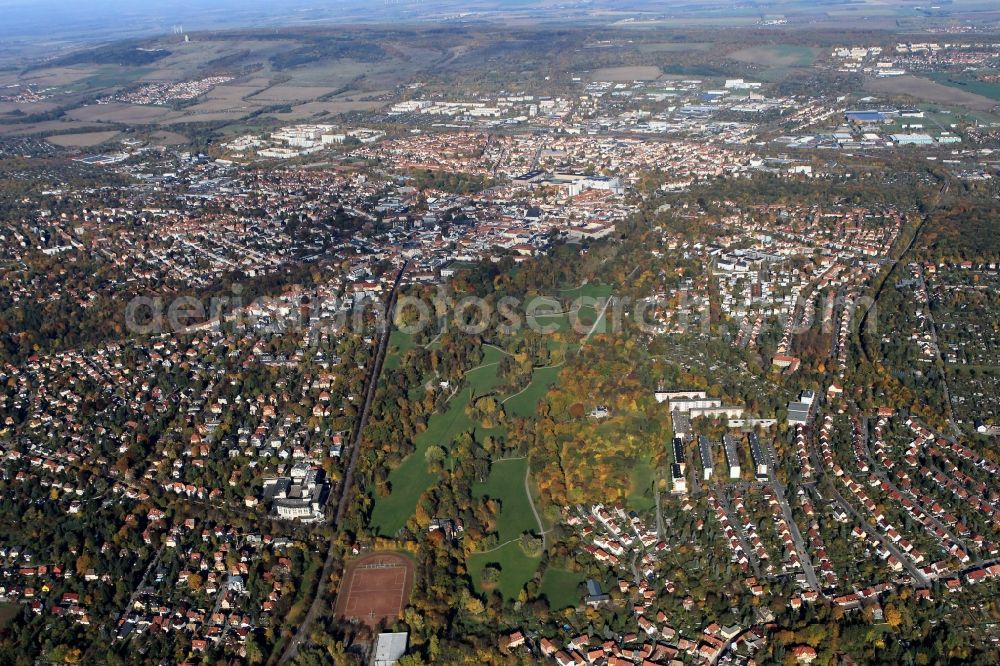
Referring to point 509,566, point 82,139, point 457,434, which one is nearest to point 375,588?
point 509,566

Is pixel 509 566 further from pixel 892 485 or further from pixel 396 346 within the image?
pixel 396 346

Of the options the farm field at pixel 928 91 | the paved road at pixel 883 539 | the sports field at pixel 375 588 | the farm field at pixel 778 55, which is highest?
the farm field at pixel 778 55

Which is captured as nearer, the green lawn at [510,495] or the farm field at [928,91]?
the green lawn at [510,495]

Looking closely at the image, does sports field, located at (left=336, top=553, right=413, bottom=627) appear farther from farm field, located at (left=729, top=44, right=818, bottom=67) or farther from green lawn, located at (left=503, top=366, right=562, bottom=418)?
farm field, located at (left=729, top=44, right=818, bottom=67)

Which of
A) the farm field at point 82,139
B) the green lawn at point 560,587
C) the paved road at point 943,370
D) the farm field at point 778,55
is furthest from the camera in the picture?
the farm field at point 778,55

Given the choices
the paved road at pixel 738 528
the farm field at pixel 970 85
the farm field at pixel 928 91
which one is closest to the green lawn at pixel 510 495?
the paved road at pixel 738 528

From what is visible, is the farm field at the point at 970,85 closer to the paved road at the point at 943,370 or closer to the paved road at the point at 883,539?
the paved road at the point at 943,370

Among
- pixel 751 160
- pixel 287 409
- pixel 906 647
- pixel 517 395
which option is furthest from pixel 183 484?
pixel 751 160

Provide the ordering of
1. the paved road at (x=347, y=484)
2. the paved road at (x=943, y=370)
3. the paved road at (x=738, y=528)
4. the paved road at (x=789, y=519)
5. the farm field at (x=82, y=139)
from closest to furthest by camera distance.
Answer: the paved road at (x=347, y=484) → the paved road at (x=789, y=519) → the paved road at (x=738, y=528) → the paved road at (x=943, y=370) → the farm field at (x=82, y=139)
